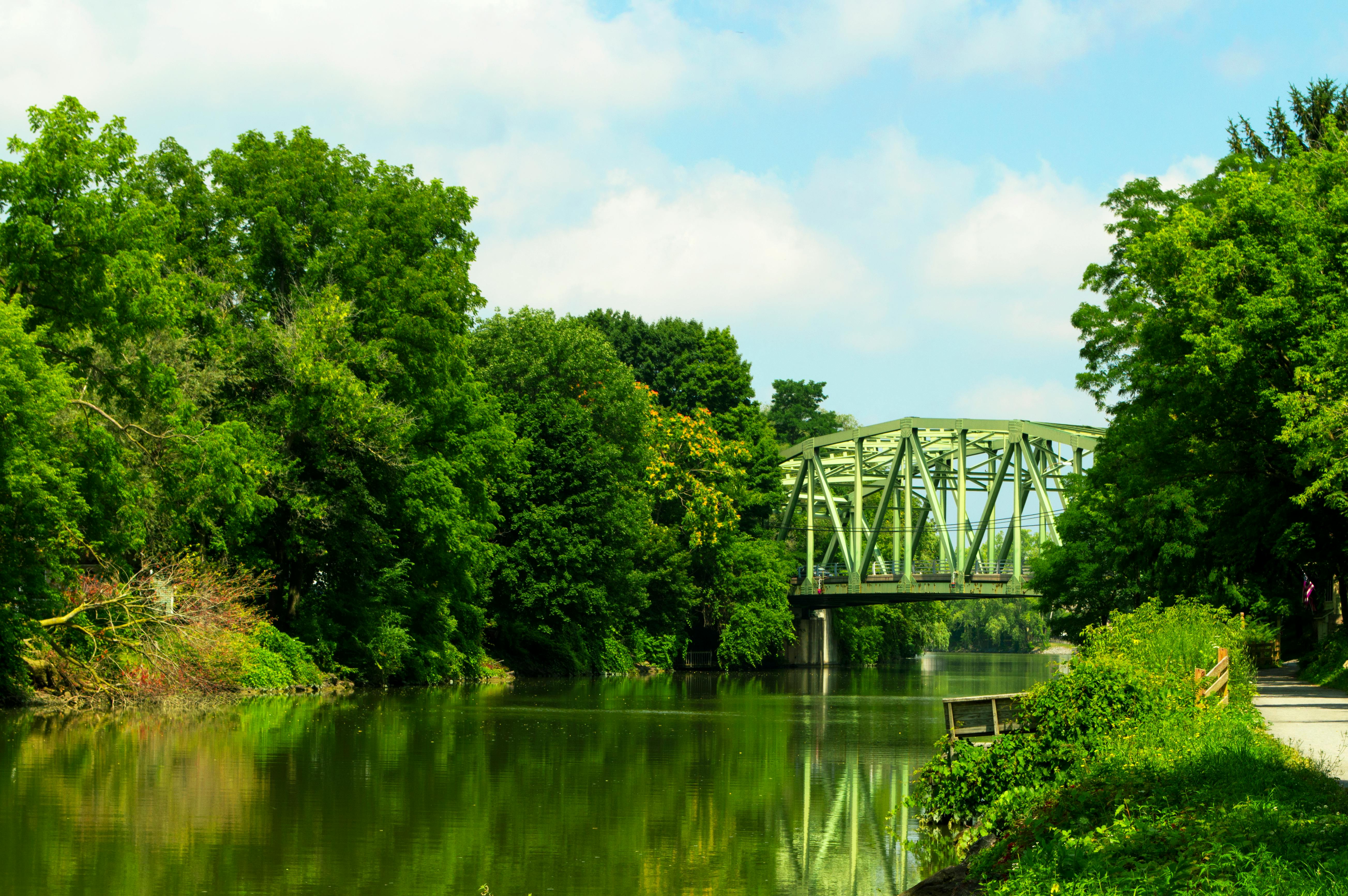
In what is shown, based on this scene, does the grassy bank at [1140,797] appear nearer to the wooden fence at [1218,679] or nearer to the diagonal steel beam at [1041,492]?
the wooden fence at [1218,679]

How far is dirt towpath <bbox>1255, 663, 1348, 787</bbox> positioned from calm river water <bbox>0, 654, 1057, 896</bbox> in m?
4.80

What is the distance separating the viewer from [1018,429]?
73750mm

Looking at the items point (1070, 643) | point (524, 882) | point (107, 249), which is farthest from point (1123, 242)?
point (524, 882)

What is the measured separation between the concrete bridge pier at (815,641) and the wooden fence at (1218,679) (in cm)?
6011

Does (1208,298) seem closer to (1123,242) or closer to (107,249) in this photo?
(1123,242)

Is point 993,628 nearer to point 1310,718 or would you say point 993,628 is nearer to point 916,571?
point 916,571

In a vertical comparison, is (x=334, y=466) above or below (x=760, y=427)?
below

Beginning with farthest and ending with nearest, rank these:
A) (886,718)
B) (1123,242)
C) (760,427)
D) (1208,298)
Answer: (760,427)
(1123,242)
(886,718)
(1208,298)

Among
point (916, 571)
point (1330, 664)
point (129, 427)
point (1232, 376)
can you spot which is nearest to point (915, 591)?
point (916, 571)

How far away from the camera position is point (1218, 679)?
17.6 metres

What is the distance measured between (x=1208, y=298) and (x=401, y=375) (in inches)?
852

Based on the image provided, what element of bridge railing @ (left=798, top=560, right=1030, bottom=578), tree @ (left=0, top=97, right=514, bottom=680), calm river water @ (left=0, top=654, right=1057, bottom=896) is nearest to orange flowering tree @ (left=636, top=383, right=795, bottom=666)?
bridge railing @ (left=798, top=560, right=1030, bottom=578)

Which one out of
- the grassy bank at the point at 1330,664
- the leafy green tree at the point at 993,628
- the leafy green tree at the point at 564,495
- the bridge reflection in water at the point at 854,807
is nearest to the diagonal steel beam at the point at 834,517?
the leafy green tree at the point at 564,495

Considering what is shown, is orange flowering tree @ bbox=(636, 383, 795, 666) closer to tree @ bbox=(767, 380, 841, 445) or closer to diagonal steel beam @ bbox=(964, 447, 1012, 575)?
diagonal steel beam @ bbox=(964, 447, 1012, 575)
